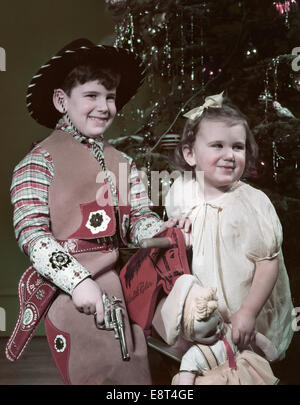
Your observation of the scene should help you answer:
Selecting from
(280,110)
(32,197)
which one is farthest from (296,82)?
(32,197)

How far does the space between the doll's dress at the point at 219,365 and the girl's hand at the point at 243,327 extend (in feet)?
0.07

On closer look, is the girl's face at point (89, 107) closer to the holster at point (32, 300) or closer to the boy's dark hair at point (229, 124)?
the boy's dark hair at point (229, 124)

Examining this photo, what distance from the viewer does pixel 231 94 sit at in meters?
2.06

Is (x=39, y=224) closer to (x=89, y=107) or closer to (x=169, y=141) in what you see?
(x=89, y=107)

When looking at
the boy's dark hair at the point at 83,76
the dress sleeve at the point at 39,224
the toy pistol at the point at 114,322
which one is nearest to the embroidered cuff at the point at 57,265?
the dress sleeve at the point at 39,224

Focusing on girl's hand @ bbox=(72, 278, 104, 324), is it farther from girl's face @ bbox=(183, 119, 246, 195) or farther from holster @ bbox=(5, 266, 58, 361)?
girl's face @ bbox=(183, 119, 246, 195)

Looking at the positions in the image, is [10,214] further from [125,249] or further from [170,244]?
[170,244]

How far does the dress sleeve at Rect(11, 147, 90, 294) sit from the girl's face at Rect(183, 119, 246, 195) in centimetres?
61

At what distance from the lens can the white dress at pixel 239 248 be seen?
190 cm

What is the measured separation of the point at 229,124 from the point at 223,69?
0.30m

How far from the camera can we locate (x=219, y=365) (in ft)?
6.05

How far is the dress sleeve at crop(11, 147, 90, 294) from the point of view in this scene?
171 cm

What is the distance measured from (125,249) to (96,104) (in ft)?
1.94
